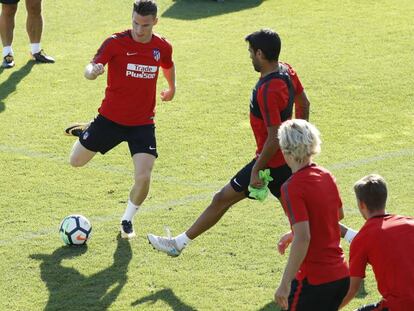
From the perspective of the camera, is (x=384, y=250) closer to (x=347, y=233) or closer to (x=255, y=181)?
(x=255, y=181)

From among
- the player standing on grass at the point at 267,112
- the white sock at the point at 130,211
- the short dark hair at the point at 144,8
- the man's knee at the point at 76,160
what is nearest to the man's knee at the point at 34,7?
the man's knee at the point at 76,160

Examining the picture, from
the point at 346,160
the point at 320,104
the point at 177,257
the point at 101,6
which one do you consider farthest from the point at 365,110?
the point at 101,6

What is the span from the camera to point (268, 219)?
379 inches

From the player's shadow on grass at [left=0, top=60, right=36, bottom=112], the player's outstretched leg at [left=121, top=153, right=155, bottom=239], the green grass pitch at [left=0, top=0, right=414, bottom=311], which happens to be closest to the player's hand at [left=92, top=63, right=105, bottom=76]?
the player's outstretched leg at [left=121, top=153, right=155, bottom=239]

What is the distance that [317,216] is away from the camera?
250 inches

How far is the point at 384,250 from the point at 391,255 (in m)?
0.06

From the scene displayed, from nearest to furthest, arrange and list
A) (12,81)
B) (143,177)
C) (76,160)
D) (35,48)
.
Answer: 1. (143,177)
2. (76,160)
3. (12,81)
4. (35,48)

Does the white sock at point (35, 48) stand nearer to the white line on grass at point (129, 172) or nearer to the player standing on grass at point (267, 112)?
the white line on grass at point (129, 172)

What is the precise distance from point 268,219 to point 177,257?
1.27 meters

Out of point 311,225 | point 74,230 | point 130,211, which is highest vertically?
point 311,225

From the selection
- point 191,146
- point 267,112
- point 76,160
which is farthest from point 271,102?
point 191,146

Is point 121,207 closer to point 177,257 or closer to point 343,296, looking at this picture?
point 177,257

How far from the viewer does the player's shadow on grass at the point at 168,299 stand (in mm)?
A: 7895

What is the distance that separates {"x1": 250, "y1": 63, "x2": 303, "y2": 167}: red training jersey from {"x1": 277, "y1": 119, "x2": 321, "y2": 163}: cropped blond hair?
1255mm
